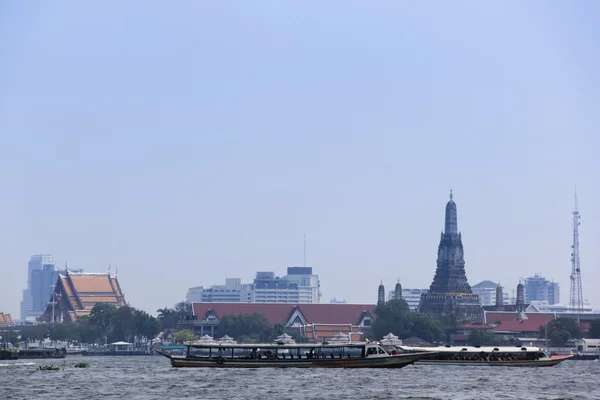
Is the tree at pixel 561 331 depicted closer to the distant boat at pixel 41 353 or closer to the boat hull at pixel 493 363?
the distant boat at pixel 41 353

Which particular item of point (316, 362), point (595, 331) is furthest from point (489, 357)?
point (595, 331)

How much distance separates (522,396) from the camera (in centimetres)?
8075

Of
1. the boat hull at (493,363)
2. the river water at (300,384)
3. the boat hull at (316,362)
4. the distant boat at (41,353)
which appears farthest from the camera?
the distant boat at (41,353)

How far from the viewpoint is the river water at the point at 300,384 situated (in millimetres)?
80562

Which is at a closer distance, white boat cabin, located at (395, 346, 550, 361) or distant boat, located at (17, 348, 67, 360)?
white boat cabin, located at (395, 346, 550, 361)

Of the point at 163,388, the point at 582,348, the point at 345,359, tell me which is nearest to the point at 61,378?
the point at 163,388

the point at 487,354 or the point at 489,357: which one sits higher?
the point at 487,354

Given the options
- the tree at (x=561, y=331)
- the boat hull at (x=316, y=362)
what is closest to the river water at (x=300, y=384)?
the boat hull at (x=316, y=362)

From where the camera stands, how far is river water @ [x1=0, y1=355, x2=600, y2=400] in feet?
264

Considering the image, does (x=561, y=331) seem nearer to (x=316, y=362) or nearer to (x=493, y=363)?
(x=493, y=363)

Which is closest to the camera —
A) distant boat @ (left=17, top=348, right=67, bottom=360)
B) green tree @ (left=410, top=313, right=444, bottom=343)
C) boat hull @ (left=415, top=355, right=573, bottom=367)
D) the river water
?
the river water

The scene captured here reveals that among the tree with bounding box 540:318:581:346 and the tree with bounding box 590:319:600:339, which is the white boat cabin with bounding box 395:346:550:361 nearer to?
the tree with bounding box 540:318:581:346

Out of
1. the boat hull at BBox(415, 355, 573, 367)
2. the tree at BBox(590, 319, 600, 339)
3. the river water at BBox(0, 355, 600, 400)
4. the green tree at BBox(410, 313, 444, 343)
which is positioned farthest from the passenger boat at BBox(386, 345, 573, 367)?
the green tree at BBox(410, 313, 444, 343)

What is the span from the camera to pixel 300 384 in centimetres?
8869
